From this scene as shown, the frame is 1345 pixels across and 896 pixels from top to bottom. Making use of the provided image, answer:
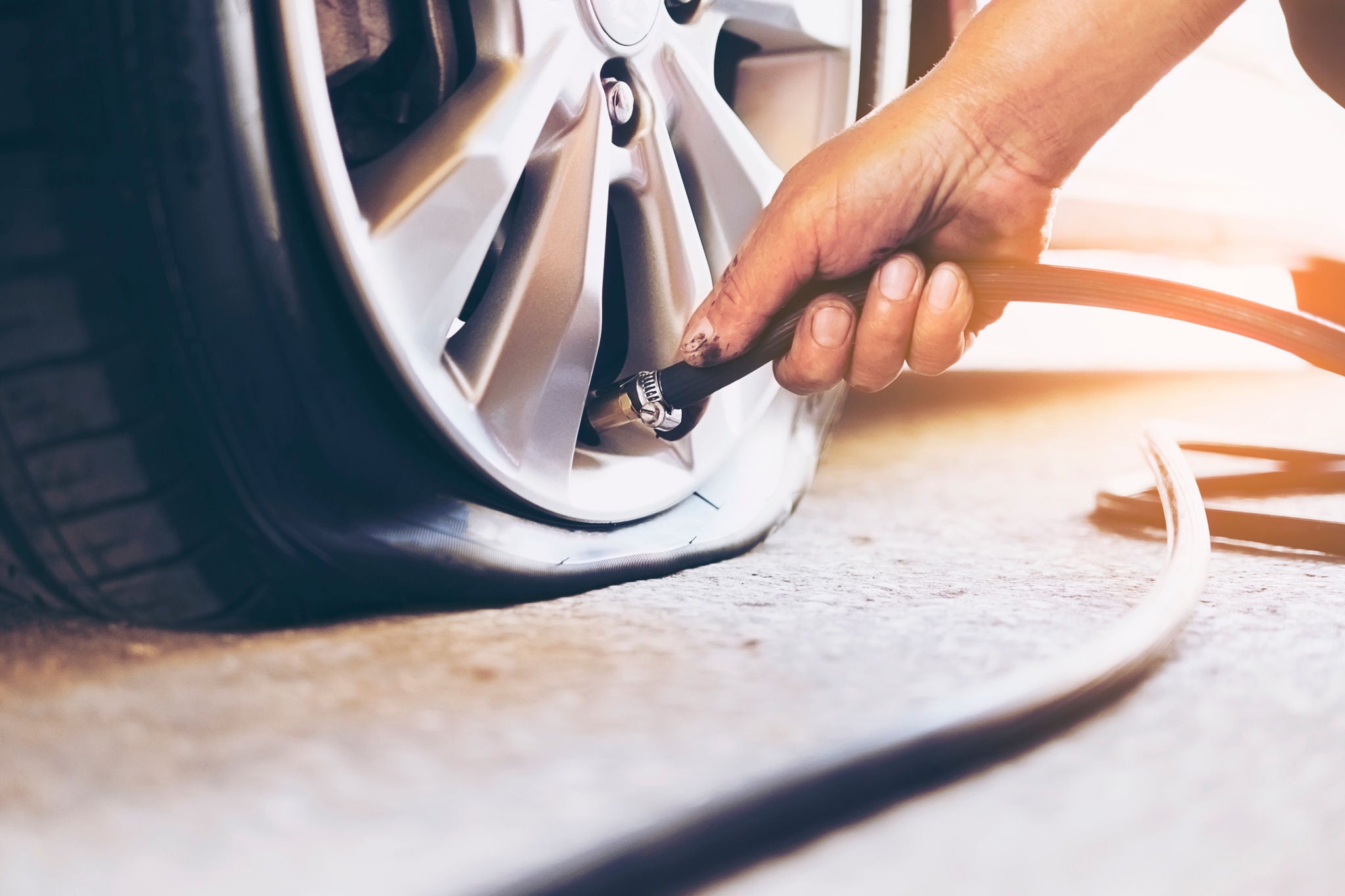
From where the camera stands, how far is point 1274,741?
16.9 inches

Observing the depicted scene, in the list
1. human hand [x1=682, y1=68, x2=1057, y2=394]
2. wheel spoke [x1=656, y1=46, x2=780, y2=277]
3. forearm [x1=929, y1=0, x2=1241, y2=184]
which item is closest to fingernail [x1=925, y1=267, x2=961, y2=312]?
human hand [x1=682, y1=68, x2=1057, y2=394]

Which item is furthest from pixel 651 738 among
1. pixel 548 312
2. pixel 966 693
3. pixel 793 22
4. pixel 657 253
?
pixel 793 22

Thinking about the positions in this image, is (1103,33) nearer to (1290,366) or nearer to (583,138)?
(583,138)

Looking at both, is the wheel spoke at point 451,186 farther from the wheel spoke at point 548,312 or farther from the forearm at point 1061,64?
the forearm at point 1061,64

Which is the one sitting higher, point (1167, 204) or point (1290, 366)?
point (1167, 204)

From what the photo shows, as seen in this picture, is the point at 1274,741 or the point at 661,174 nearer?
the point at 1274,741

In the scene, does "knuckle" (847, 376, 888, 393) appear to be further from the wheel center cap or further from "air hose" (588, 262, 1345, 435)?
the wheel center cap

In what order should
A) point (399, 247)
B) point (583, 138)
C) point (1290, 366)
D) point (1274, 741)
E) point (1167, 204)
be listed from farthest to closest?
point (1290, 366) → point (1167, 204) → point (583, 138) → point (399, 247) → point (1274, 741)

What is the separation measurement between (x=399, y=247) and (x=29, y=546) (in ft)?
0.79

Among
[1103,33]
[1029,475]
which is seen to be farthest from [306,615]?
[1029,475]

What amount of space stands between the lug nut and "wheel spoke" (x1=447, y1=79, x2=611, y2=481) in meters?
0.03

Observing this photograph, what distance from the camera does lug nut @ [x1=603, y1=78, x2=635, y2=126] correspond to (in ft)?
2.33

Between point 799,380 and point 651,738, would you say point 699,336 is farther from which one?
point 651,738

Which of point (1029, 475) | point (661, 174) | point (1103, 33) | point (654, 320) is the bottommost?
point (1029, 475)
